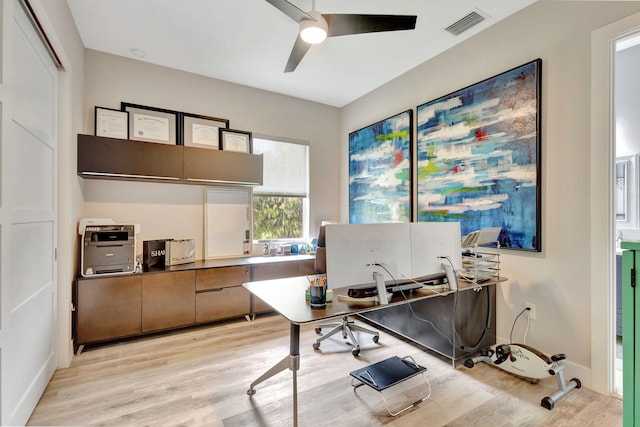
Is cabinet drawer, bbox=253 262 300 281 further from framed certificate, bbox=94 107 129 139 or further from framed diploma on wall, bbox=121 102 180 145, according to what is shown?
framed certificate, bbox=94 107 129 139

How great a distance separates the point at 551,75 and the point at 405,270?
6.46 feet

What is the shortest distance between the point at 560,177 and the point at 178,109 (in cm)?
393

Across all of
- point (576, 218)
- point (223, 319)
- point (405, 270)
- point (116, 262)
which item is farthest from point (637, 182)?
point (116, 262)

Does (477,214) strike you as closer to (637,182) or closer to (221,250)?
(637,182)

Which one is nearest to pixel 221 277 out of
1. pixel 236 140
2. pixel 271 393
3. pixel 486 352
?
pixel 271 393

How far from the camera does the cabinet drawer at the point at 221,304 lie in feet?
10.3

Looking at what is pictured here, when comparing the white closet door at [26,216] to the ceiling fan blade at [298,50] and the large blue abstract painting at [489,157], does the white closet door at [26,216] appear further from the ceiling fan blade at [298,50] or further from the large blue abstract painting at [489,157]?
the large blue abstract painting at [489,157]

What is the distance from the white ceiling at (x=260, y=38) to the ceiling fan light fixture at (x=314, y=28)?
0.48m

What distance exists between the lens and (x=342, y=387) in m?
2.12

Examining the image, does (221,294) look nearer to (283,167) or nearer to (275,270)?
(275,270)

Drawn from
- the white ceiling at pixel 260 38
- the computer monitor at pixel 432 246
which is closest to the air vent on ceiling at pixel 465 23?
the white ceiling at pixel 260 38

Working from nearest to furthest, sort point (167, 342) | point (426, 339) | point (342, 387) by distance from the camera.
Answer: point (342, 387), point (426, 339), point (167, 342)

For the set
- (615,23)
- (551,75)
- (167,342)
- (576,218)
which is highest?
(615,23)

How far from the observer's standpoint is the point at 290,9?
74.5 inches
